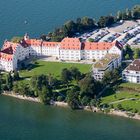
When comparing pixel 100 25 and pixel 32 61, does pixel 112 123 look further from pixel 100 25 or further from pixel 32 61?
pixel 100 25

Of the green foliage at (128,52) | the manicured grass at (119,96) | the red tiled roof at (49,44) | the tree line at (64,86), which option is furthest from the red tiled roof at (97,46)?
the manicured grass at (119,96)

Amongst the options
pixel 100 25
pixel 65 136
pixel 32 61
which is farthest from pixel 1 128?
pixel 100 25

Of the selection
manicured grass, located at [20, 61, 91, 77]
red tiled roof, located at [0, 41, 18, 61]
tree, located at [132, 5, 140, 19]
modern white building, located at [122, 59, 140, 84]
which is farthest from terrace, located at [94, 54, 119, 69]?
tree, located at [132, 5, 140, 19]

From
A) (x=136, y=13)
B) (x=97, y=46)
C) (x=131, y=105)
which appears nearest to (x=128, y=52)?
(x=97, y=46)

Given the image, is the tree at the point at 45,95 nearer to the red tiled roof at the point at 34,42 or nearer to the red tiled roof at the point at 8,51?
the red tiled roof at the point at 8,51

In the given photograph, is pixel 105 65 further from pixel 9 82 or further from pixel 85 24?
pixel 85 24

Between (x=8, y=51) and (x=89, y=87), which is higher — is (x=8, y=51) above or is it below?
above
